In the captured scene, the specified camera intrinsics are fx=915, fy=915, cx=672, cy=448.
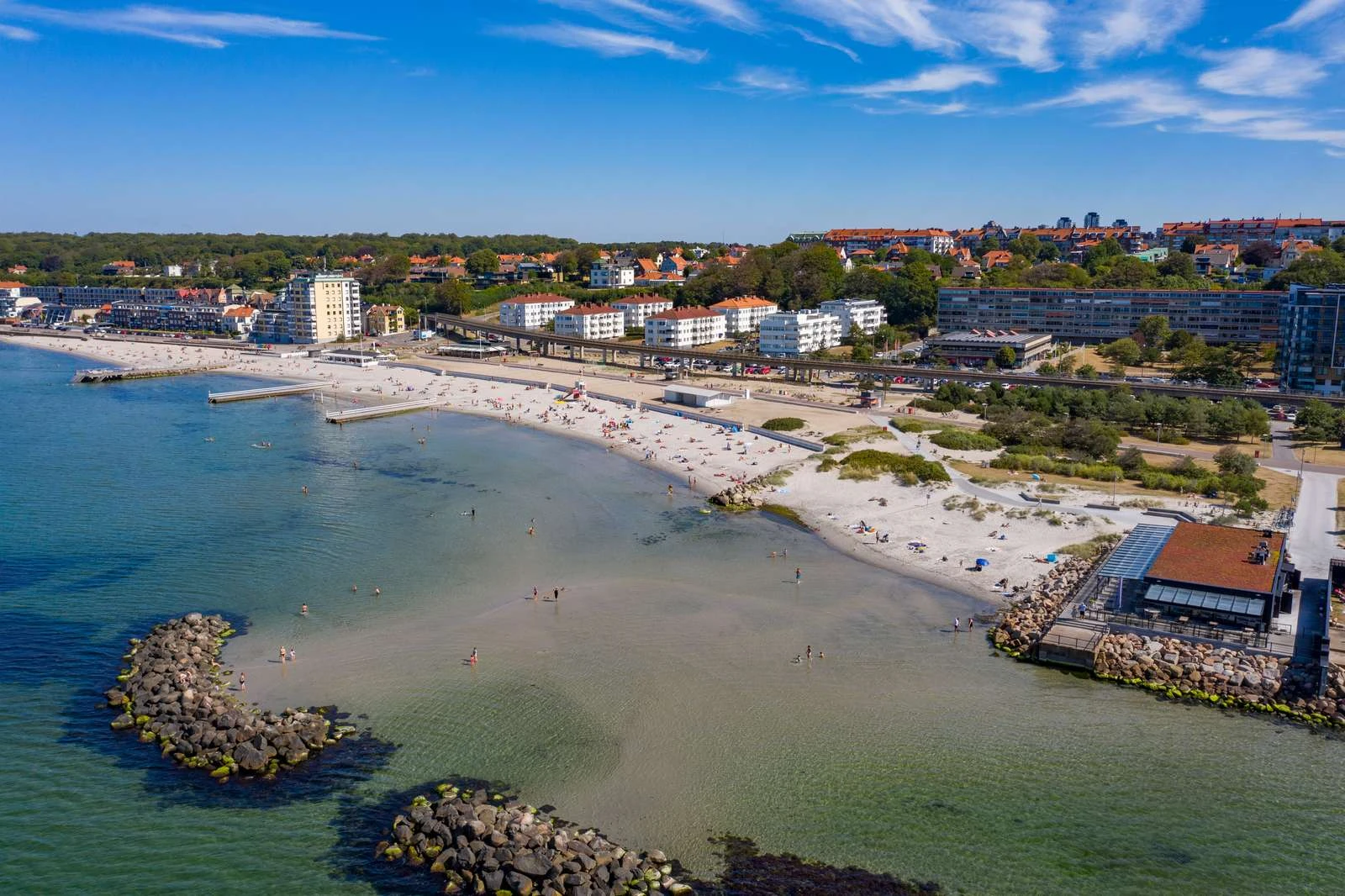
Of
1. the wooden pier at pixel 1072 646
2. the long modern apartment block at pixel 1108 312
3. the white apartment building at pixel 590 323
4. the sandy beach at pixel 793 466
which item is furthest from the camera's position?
the white apartment building at pixel 590 323

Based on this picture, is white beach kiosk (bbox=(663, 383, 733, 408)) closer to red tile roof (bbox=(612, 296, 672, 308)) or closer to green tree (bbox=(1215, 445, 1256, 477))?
green tree (bbox=(1215, 445, 1256, 477))

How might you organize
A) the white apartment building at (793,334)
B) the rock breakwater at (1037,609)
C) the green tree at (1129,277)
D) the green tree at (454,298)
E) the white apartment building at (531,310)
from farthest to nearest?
the green tree at (454,298), the white apartment building at (531,310), the green tree at (1129,277), the white apartment building at (793,334), the rock breakwater at (1037,609)

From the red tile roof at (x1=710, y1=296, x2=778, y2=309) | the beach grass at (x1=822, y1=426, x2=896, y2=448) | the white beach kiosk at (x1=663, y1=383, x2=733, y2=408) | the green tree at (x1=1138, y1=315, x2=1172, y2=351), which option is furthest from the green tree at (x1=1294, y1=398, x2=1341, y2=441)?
the red tile roof at (x1=710, y1=296, x2=778, y2=309)

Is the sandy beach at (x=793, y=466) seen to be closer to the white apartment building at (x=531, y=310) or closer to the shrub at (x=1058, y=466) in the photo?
the shrub at (x=1058, y=466)

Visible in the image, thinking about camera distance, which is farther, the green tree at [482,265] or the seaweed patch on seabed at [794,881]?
the green tree at [482,265]

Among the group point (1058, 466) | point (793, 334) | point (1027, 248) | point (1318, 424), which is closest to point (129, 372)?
point (793, 334)

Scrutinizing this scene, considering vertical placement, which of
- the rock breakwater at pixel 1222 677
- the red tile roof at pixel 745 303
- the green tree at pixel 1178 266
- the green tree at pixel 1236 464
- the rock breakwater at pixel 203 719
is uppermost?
the green tree at pixel 1178 266

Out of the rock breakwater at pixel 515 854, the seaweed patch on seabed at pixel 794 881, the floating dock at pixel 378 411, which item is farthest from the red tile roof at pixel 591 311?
the seaweed patch on seabed at pixel 794 881
